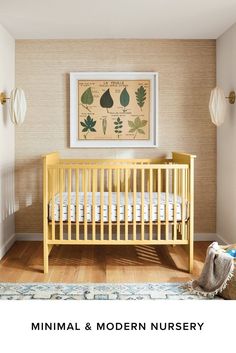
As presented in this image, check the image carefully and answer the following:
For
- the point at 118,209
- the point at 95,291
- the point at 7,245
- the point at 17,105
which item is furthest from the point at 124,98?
the point at 95,291

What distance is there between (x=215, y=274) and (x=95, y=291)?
0.86 m

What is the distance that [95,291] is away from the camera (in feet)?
11.2

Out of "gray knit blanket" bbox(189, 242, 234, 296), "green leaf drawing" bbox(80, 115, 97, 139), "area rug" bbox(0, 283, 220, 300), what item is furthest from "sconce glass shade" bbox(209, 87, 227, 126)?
"area rug" bbox(0, 283, 220, 300)

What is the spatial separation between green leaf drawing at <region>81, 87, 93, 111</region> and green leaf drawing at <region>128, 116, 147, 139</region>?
0.47 m

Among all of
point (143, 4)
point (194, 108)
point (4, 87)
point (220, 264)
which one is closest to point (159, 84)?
point (194, 108)

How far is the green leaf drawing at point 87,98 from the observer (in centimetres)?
494

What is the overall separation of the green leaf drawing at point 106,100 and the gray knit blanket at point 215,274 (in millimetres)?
2090

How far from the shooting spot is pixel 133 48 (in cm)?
494

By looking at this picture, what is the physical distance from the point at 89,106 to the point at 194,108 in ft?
3.63

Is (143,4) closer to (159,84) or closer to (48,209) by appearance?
(159,84)

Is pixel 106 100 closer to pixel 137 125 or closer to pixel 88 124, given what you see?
pixel 88 124

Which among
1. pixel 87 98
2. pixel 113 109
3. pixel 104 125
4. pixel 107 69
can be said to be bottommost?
pixel 104 125

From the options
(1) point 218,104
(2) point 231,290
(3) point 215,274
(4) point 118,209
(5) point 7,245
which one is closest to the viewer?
(2) point 231,290

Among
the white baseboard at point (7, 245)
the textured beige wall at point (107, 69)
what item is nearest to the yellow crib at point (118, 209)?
the white baseboard at point (7, 245)
